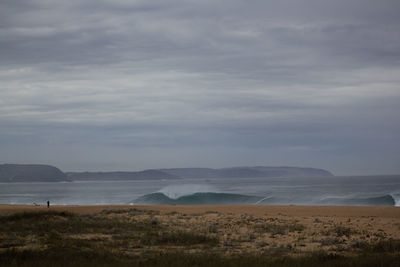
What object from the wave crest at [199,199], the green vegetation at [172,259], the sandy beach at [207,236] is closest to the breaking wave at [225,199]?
the wave crest at [199,199]

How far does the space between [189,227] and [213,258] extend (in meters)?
8.41

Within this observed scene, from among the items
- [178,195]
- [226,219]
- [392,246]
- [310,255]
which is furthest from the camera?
[178,195]

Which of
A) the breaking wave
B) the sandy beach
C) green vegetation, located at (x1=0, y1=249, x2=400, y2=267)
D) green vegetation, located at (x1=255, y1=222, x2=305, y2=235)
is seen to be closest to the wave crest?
the breaking wave

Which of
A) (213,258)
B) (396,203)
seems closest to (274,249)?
(213,258)

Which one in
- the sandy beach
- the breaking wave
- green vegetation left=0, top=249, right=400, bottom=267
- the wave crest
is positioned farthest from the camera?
the wave crest

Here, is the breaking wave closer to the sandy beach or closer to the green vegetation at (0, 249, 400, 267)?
the sandy beach

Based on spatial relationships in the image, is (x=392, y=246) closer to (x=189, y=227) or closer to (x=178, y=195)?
(x=189, y=227)

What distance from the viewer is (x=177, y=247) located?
1462 cm

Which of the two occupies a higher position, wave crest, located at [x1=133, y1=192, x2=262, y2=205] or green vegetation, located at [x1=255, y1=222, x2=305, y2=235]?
green vegetation, located at [x1=255, y1=222, x2=305, y2=235]

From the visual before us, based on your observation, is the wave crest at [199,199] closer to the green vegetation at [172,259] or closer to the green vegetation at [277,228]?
the green vegetation at [277,228]

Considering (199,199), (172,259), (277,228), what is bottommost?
(199,199)

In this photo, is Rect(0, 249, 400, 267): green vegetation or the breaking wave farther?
the breaking wave

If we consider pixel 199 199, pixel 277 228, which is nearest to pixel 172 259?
pixel 277 228

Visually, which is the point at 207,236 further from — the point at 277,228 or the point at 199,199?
the point at 199,199
